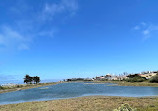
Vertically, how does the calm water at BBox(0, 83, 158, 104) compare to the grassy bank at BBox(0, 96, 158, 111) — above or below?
below

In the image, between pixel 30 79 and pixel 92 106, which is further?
pixel 30 79

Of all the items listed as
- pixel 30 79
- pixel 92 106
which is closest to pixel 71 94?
pixel 92 106

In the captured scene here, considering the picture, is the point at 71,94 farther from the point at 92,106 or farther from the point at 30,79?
the point at 30,79

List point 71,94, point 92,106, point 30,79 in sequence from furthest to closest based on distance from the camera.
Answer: point 30,79
point 71,94
point 92,106

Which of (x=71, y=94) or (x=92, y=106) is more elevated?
(x=92, y=106)

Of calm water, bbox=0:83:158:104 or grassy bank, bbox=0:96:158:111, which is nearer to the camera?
grassy bank, bbox=0:96:158:111

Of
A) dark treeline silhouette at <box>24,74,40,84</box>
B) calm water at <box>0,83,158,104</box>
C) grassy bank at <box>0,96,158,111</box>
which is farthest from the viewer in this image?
dark treeline silhouette at <box>24,74,40,84</box>

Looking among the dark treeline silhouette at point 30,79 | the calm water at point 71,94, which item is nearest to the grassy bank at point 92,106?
the calm water at point 71,94

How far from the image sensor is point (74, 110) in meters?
17.7

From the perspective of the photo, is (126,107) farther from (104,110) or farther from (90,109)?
(90,109)

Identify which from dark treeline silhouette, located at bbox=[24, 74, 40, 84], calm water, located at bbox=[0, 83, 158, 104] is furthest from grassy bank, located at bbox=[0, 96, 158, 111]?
dark treeline silhouette, located at bbox=[24, 74, 40, 84]

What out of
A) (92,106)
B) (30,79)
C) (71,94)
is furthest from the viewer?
(30,79)

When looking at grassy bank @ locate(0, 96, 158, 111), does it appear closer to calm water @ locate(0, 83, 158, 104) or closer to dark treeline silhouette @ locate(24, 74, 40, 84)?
calm water @ locate(0, 83, 158, 104)

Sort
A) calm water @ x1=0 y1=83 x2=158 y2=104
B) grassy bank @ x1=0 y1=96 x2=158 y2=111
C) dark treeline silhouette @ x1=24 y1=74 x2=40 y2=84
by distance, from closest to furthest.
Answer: grassy bank @ x1=0 y1=96 x2=158 y2=111
calm water @ x1=0 y1=83 x2=158 y2=104
dark treeline silhouette @ x1=24 y1=74 x2=40 y2=84
